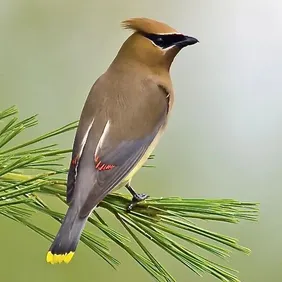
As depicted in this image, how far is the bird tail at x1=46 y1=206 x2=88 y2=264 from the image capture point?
2.96ft

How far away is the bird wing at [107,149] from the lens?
1014 mm

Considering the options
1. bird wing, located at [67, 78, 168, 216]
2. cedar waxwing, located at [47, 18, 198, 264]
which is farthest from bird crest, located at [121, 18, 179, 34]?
bird wing, located at [67, 78, 168, 216]

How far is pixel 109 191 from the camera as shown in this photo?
1033 millimetres

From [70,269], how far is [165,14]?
0.84 meters

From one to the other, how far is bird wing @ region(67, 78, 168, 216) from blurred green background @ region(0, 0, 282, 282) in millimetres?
1003

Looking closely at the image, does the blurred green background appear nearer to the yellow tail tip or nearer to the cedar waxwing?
the cedar waxwing

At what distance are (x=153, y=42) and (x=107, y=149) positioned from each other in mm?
288

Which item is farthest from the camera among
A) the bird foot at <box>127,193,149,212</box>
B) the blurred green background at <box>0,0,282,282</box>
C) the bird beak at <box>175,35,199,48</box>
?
the blurred green background at <box>0,0,282,282</box>

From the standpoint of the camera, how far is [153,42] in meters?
1.30

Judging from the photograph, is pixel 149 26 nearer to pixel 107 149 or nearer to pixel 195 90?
pixel 107 149

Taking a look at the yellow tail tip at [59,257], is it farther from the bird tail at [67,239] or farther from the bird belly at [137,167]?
the bird belly at [137,167]

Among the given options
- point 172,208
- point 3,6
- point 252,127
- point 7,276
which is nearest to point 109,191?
point 172,208

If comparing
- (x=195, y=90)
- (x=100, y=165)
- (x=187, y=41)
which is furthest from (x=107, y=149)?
(x=195, y=90)

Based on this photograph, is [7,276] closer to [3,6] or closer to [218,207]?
[3,6]
